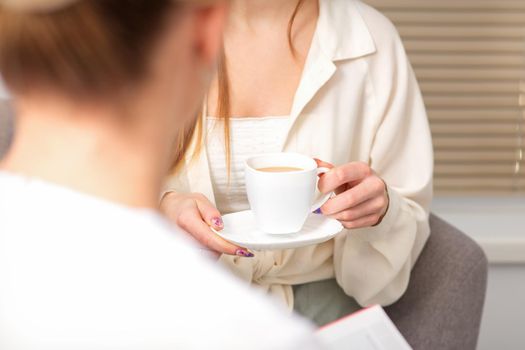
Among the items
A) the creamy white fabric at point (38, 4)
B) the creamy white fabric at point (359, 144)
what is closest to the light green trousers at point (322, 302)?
the creamy white fabric at point (359, 144)

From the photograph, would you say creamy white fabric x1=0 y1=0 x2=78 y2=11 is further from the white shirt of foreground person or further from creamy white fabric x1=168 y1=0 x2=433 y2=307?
creamy white fabric x1=168 y1=0 x2=433 y2=307

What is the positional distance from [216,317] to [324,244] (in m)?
0.90

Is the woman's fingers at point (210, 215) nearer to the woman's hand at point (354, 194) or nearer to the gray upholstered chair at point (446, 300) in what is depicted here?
the woman's hand at point (354, 194)

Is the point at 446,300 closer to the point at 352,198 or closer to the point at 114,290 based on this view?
the point at 352,198

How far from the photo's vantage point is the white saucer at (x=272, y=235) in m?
1.09

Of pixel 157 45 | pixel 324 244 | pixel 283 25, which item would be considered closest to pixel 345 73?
pixel 283 25

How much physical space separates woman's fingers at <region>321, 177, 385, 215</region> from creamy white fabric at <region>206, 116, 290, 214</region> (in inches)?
9.3

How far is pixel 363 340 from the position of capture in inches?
42.5

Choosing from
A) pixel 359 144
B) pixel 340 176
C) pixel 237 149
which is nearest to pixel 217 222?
pixel 340 176

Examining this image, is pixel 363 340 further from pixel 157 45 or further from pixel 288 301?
pixel 157 45

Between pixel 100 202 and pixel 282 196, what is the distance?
0.56m

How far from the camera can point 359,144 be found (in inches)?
58.3

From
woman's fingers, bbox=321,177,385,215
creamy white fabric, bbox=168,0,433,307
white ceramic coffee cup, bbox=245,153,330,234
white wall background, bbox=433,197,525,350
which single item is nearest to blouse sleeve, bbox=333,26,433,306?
creamy white fabric, bbox=168,0,433,307

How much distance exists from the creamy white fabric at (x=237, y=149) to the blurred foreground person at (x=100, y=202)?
83 centimetres
